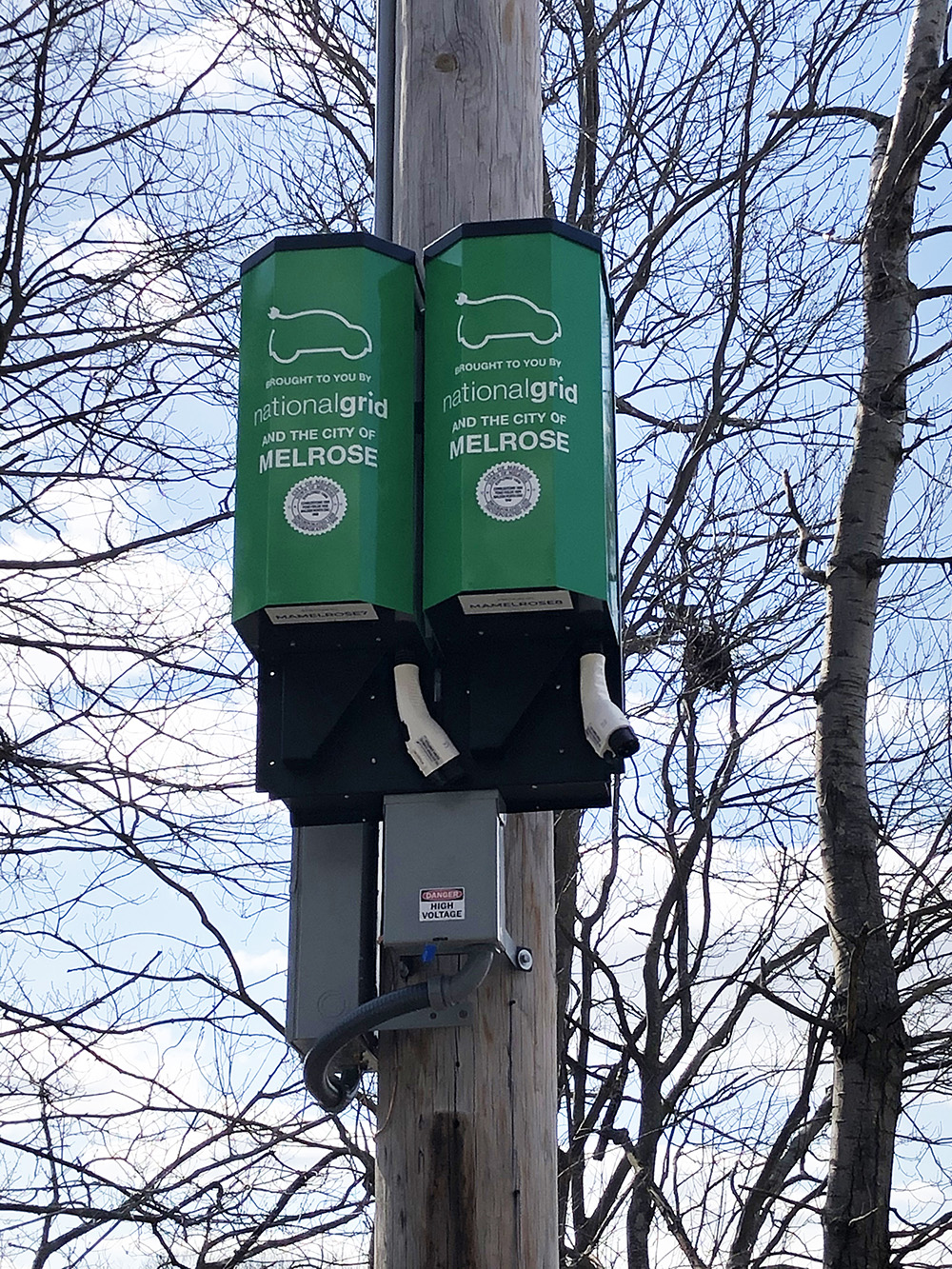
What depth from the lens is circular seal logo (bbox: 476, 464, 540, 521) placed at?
266cm

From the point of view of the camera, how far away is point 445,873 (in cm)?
271

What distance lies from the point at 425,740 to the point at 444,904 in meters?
0.28

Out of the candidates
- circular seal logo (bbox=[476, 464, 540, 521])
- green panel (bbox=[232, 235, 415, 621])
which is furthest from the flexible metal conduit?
circular seal logo (bbox=[476, 464, 540, 521])

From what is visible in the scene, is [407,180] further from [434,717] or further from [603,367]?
[434,717]

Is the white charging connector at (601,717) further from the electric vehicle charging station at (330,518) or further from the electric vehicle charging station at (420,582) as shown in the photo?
the electric vehicle charging station at (330,518)

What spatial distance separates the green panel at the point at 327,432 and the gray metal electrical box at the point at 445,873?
35 cm

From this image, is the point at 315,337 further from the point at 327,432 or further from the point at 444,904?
the point at 444,904

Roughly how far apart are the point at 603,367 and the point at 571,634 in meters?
0.49

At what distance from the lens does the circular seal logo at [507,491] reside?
2.66 m

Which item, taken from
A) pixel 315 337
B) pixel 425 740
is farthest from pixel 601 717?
pixel 315 337

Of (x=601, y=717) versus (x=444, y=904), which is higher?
(x=601, y=717)

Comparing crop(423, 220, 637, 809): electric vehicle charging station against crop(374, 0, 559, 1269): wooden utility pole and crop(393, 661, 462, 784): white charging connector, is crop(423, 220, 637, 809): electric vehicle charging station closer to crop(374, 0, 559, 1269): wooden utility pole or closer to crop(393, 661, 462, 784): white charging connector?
crop(393, 661, 462, 784): white charging connector

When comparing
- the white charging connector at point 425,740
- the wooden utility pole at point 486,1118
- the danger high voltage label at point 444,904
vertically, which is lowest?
the wooden utility pole at point 486,1118

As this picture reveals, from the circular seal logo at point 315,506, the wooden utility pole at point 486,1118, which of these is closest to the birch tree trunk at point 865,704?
the wooden utility pole at point 486,1118
